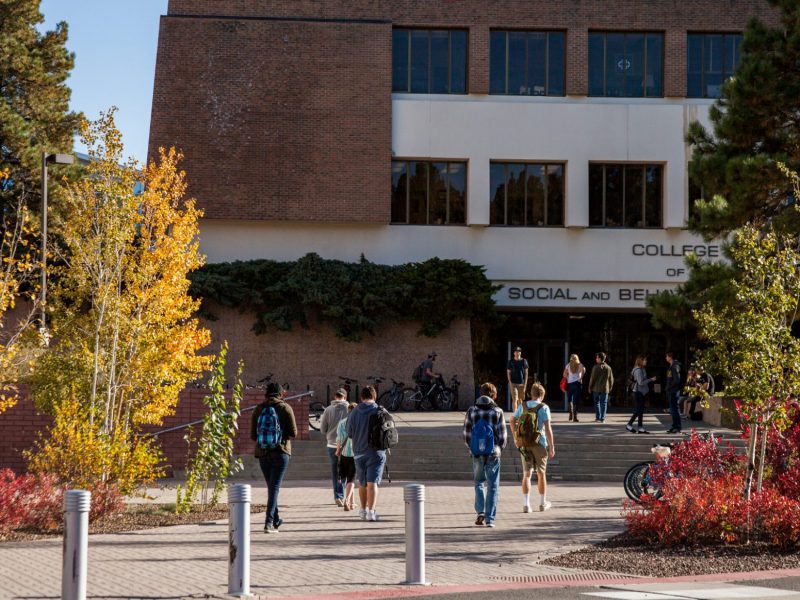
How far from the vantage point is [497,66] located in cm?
3888

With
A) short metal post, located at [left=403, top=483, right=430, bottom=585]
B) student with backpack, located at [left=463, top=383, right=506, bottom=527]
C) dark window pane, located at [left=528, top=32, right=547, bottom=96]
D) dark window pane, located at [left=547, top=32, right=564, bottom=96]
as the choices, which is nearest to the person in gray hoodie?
student with backpack, located at [left=463, top=383, right=506, bottom=527]

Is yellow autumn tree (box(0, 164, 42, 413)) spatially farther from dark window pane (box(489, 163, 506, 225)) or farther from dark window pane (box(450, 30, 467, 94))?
dark window pane (box(489, 163, 506, 225))

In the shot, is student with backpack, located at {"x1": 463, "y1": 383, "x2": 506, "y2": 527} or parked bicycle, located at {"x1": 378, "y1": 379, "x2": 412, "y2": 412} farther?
parked bicycle, located at {"x1": 378, "y1": 379, "x2": 412, "y2": 412}

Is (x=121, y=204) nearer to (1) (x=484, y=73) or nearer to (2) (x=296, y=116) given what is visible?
(2) (x=296, y=116)

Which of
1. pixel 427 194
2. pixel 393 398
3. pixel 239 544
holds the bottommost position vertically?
pixel 239 544

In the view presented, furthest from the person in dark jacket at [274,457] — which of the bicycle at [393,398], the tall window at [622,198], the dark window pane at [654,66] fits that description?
the dark window pane at [654,66]

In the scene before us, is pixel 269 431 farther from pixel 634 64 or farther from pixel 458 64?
pixel 634 64

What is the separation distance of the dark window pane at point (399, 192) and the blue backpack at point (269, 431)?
24.5 metres

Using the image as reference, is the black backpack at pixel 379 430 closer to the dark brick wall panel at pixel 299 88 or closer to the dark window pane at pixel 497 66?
the dark brick wall panel at pixel 299 88

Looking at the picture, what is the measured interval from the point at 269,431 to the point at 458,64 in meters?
26.6

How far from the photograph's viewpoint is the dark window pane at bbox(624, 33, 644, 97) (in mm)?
39000

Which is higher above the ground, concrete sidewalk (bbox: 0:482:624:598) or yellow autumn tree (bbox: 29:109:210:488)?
yellow autumn tree (bbox: 29:109:210:488)

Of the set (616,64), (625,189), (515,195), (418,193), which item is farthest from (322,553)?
(616,64)

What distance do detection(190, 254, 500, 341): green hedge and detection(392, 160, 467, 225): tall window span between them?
7.01ft
